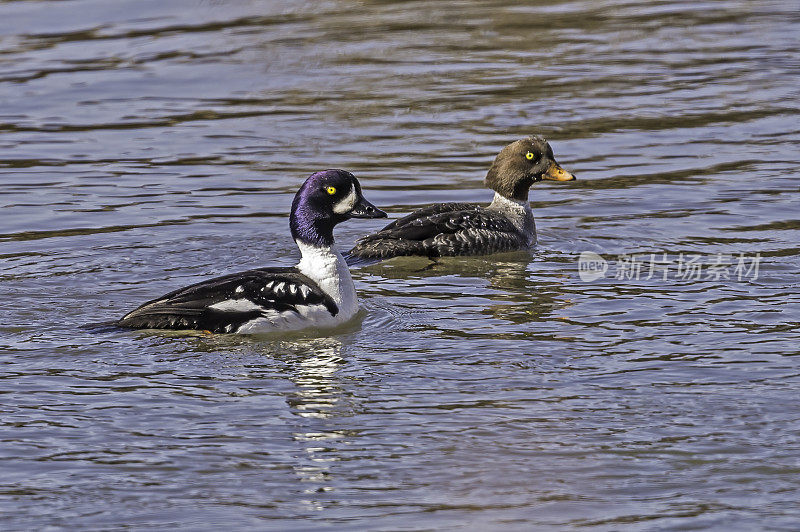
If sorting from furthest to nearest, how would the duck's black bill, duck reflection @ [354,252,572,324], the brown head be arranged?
the brown head, duck reflection @ [354,252,572,324], the duck's black bill

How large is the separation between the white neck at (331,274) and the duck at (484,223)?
73.8 inches

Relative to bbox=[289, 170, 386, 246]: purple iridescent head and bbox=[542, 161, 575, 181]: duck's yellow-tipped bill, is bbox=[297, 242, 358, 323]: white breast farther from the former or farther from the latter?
bbox=[542, 161, 575, 181]: duck's yellow-tipped bill

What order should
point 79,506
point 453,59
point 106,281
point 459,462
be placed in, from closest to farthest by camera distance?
point 79,506 < point 459,462 < point 106,281 < point 453,59

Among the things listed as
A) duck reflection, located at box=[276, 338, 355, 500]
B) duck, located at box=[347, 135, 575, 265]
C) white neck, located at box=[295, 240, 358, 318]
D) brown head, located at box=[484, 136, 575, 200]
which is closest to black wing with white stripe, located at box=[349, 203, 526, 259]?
duck, located at box=[347, 135, 575, 265]

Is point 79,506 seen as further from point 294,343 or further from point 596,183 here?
point 596,183

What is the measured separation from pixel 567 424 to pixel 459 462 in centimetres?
86

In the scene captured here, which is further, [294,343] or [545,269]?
[545,269]

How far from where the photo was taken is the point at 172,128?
58.6 ft

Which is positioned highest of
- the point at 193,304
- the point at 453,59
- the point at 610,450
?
the point at 453,59

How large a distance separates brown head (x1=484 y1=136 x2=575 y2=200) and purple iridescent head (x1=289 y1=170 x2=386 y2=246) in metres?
3.39

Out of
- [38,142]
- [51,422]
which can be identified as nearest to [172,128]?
[38,142]

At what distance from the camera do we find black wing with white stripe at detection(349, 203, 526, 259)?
12828 millimetres

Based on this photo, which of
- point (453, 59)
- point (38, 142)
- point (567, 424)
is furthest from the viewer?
point (453, 59)

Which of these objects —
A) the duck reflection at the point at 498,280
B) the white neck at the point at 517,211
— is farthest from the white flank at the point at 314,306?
the white neck at the point at 517,211
